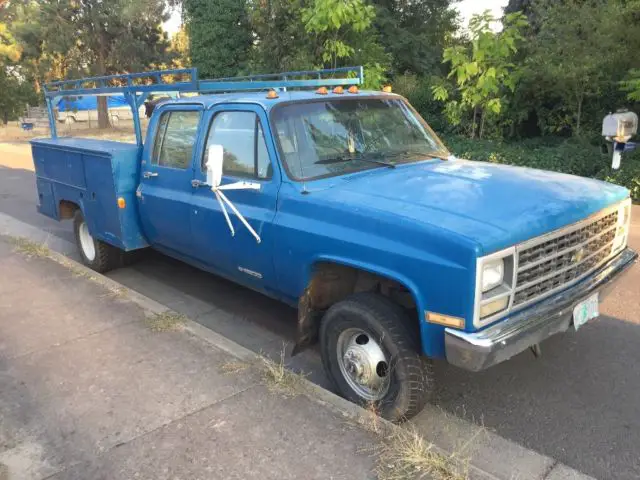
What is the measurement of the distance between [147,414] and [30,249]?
14.1ft

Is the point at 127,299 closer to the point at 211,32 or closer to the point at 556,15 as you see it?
the point at 556,15

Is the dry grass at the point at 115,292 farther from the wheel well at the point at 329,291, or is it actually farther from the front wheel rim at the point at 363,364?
the front wheel rim at the point at 363,364

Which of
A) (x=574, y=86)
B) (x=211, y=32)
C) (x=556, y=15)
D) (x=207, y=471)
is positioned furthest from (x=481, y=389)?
(x=211, y=32)

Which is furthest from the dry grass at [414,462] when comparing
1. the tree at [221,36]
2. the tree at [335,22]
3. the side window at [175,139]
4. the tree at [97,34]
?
the tree at [97,34]

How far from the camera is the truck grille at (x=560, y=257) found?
302 centimetres

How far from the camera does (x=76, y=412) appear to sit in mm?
3285

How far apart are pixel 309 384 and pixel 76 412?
1354 millimetres

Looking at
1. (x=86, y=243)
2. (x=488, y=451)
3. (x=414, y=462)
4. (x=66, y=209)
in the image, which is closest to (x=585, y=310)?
(x=488, y=451)

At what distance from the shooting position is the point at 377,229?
3.16m

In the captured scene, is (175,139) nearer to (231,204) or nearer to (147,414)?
(231,204)

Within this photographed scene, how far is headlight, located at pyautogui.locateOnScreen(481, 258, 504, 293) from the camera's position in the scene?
2816mm

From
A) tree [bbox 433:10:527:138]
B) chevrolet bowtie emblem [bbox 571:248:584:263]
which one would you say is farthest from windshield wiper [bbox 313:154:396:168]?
tree [bbox 433:10:527:138]

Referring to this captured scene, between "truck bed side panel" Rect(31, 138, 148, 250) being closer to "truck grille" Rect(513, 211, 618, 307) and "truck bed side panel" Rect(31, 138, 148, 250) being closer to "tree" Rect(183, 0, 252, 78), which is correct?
"truck grille" Rect(513, 211, 618, 307)

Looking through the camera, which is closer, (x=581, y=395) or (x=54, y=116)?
(x=581, y=395)
